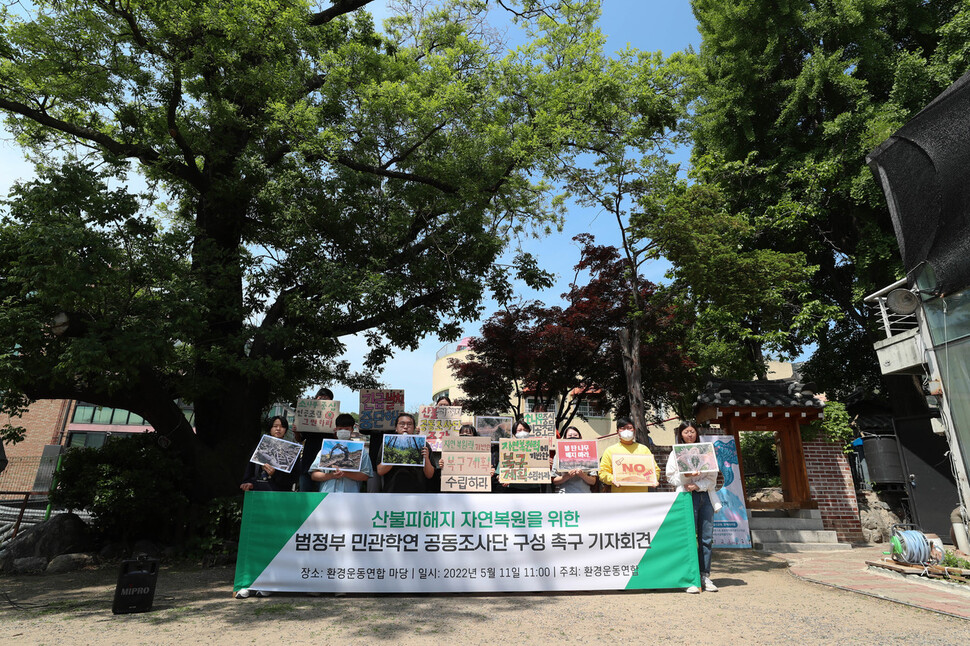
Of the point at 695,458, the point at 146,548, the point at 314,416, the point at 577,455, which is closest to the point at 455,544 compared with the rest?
the point at 577,455

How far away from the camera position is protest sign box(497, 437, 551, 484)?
Answer: 20.1 ft

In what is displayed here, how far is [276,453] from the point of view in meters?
5.93

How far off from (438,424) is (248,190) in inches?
239

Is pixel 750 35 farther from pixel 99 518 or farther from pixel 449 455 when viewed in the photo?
pixel 99 518

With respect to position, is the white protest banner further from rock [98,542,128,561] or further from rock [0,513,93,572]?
rock [0,513,93,572]

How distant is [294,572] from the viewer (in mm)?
5418

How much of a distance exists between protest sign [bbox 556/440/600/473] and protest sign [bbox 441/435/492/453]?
94 cm

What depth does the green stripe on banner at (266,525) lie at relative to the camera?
5.41 m

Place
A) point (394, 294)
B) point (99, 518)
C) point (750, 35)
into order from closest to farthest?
point (99, 518) → point (394, 294) → point (750, 35)

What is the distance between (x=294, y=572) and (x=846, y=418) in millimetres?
11092

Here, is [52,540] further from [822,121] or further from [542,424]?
[822,121]

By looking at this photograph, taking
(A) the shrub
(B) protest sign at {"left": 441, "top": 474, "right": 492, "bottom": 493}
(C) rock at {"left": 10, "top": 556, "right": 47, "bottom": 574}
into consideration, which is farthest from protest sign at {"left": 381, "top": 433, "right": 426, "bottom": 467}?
(C) rock at {"left": 10, "top": 556, "right": 47, "bottom": 574}

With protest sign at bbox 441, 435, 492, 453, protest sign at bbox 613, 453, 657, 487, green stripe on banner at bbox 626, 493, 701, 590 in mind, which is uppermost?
protest sign at bbox 441, 435, 492, 453

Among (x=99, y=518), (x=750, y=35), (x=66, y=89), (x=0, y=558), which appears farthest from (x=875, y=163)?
A: (x=0, y=558)
